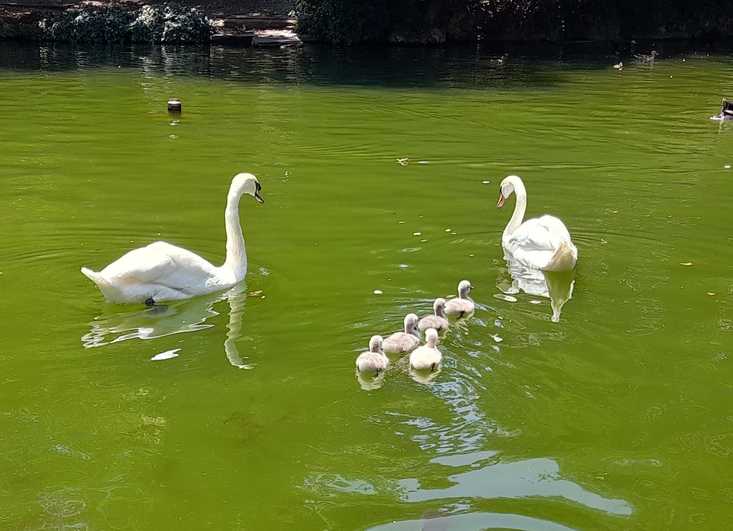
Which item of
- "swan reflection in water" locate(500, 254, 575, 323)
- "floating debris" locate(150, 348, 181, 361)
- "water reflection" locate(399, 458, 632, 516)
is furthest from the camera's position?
"swan reflection in water" locate(500, 254, 575, 323)

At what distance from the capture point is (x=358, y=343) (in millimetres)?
6629

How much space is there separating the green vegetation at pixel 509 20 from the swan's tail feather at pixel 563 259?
22.7 metres

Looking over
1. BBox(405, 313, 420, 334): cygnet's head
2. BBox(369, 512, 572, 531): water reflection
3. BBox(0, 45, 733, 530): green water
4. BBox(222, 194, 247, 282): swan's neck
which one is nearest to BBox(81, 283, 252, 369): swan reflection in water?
BBox(0, 45, 733, 530): green water

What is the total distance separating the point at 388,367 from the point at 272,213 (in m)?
4.01

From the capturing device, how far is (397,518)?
469cm

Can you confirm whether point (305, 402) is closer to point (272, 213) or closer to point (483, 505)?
point (483, 505)

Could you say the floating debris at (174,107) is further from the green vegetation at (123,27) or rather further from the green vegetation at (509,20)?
the green vegetation at (509,20)

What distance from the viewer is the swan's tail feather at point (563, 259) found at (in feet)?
25.6

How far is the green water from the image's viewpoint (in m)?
4.96

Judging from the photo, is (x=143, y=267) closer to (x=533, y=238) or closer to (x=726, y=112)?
(x=533, y=238)

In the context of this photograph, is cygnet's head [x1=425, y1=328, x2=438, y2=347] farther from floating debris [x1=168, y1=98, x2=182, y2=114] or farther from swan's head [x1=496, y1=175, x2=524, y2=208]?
floating debris [x1=168, y1=98, x2=182, y2=114]

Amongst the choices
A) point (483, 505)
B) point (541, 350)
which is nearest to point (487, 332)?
point (541, 350)

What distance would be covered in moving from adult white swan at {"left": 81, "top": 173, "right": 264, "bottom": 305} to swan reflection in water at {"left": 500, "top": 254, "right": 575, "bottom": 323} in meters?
2.18

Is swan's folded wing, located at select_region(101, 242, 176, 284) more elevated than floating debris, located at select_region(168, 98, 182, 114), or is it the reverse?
floating debris, located at select_region(168, 98, 182, 114)
